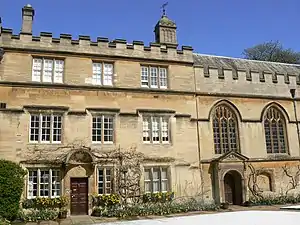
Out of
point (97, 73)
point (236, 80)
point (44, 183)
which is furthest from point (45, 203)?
point (236, 80)

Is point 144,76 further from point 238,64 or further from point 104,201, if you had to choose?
point 238,64

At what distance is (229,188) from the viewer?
704 inches

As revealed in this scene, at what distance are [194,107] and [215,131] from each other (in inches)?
78.3

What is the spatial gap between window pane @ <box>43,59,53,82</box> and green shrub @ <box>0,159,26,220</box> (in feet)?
15.0

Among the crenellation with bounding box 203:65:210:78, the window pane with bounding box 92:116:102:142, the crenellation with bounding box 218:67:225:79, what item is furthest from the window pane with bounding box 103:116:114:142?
the crenellation with bounding box 218:67:225:79

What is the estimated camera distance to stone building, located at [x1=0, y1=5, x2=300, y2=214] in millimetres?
14883

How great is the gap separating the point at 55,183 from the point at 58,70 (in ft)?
19.0

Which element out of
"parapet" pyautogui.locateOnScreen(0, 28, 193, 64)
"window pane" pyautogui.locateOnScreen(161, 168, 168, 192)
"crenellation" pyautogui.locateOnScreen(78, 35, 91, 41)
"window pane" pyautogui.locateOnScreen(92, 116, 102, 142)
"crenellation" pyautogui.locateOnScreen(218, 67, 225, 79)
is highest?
"crenellation" pyautogui.locateOnScreen(78, 35, 91, 41)

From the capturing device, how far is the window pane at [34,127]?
14867 millimetres

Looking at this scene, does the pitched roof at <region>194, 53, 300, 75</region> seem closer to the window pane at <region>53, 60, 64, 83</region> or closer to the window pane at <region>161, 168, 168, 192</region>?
the window pane at <region>161, 168, 168, 192</region>

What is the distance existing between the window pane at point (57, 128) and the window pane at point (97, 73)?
9.10ft

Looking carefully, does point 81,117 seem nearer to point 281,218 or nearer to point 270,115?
point 281,218

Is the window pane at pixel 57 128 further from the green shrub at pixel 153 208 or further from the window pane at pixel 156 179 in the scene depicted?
the window pane at pixel 156 179

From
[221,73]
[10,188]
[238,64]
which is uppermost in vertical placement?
[238,64]
